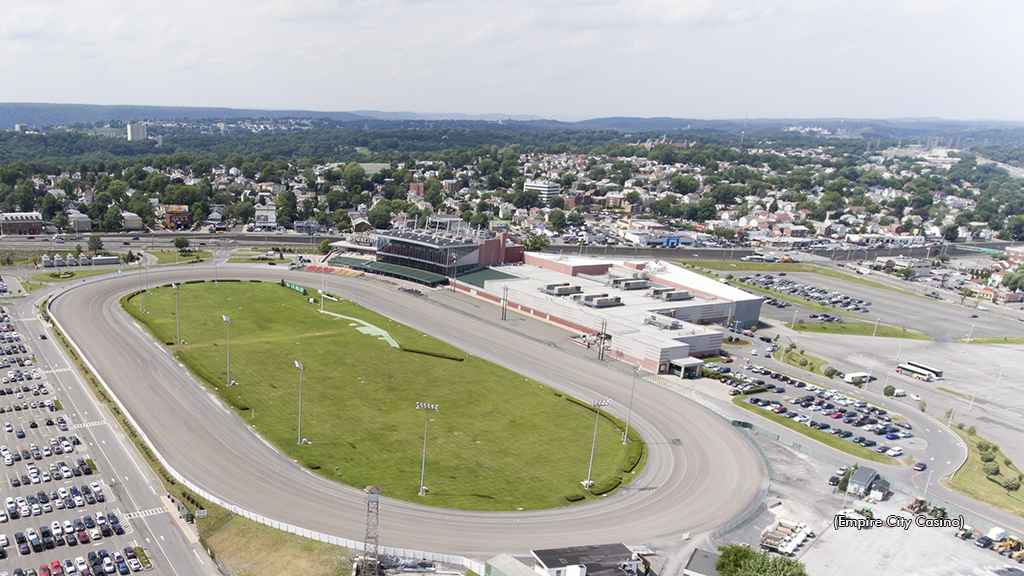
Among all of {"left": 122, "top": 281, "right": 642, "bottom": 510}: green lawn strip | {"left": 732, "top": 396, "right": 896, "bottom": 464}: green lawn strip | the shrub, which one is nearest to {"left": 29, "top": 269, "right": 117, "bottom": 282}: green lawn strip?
{"left": 122, "top": 281, "right": 642, "bottom": 510}: green lawn strip

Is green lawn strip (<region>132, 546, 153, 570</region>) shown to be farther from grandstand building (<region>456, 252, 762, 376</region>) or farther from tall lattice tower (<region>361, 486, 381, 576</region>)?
grandstand building (<region>456, 252, 762, 376</region>)

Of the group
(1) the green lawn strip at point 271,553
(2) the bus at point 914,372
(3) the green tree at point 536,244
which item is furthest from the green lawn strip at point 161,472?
(3) the green tree at point 536,244

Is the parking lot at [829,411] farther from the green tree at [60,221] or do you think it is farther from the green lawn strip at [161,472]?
the green tree at [60,221]

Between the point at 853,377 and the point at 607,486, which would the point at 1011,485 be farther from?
the point at 607,486

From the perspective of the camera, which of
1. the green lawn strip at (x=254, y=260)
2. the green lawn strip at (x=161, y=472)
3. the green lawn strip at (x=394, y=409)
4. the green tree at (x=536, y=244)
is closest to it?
the green lawn strip at (x=161, y=472)

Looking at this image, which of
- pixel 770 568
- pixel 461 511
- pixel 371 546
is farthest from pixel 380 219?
pixel 770 568
